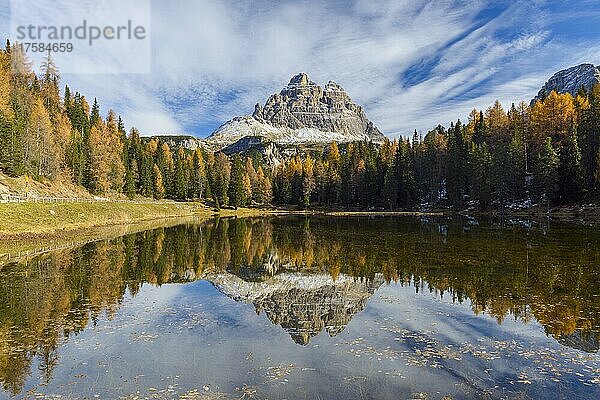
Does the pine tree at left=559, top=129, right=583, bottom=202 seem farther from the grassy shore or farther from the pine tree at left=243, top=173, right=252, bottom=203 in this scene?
the pine tree at left=243, top=173, right=252, bottom=203

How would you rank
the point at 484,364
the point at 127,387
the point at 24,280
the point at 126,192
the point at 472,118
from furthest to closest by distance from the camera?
the point at 472,118 → the point at 126,192 → the point at 24,280 → the point at 484,364 → the point at 127,387

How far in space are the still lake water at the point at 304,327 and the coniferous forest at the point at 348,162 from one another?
179 feet

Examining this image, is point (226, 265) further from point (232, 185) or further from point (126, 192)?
point (232, 185)

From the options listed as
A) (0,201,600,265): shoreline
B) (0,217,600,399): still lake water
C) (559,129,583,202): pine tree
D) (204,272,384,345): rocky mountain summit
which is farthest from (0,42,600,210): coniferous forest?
(204,272,384,345): rocky mountain summit

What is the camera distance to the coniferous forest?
7600cm

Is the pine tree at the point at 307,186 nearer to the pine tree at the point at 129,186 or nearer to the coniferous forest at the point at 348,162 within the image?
the coniferous forest at the point at 348,162

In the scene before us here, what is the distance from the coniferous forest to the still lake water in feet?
179

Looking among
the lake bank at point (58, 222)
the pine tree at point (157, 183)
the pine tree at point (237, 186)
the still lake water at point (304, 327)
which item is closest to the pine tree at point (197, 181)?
the pine tree at point (237, 186)

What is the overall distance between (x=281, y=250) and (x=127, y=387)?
2877 centimetres

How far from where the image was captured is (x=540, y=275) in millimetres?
24328

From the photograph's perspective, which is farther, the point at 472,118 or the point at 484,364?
the point at 472,118

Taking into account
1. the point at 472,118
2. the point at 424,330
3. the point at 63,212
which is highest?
the point at 472,118

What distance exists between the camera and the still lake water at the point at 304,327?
11.2m

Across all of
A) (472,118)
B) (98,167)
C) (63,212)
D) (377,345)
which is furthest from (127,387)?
(472,118)
